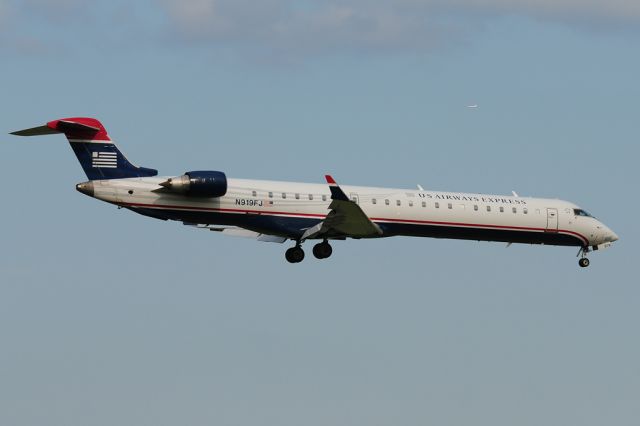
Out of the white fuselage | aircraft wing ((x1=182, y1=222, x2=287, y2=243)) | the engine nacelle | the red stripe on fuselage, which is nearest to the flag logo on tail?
the white fuselage

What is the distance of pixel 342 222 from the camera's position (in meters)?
40.6

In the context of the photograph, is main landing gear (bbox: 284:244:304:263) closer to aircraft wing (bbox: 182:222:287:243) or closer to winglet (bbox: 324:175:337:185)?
aircraft wing (bbox: 182:222:287:243)

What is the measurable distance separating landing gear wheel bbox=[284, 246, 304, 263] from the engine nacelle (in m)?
3.52

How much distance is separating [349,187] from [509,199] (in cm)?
576

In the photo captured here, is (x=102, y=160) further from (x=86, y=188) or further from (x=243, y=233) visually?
(x=243, y=233)

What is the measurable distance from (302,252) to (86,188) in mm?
7131

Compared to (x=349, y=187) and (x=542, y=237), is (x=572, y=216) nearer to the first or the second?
(x=542, y=237)

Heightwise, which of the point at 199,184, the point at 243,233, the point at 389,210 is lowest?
the point at 243,233

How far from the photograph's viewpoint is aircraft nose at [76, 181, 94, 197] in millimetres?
39062

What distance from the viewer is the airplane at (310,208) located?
3931cm

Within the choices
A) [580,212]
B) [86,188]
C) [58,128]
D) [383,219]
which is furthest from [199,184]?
[580,212]

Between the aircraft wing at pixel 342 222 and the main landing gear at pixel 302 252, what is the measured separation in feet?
2.13

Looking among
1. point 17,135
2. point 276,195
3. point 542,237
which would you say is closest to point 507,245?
point 542,237

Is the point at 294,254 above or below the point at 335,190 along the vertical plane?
below
